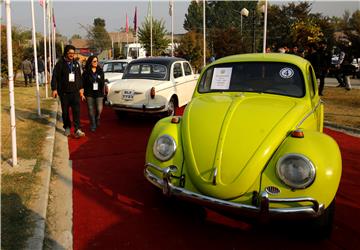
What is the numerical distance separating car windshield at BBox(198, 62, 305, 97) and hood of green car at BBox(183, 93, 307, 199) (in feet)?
1.41

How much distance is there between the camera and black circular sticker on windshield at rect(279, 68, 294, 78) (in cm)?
500

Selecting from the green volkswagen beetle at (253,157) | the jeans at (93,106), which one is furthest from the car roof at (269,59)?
the jeans at (93,106)

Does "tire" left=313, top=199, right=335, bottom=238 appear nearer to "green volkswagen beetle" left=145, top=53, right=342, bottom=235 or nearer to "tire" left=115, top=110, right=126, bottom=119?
"green volkswagen beetle" left=145, top=53, right=342, bottom=235

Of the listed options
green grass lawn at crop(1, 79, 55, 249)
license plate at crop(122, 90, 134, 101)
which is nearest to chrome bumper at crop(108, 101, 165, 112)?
license plate at crop(122, 90, 134, 101)

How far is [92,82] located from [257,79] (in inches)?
181

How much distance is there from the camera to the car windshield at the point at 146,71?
32.4ft

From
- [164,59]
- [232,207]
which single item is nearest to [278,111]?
[232,207]

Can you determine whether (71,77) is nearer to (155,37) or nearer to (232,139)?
(232,139)

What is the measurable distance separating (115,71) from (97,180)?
10091 mm

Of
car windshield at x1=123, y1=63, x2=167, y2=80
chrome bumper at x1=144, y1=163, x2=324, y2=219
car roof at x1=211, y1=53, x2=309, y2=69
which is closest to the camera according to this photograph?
chrome bumper at x1=144, y1=163, x2=324, y2=219

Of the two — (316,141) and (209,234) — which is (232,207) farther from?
(316,141)

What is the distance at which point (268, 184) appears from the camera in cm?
352

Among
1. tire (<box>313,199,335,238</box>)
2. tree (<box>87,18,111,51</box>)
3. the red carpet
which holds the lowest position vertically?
the red carpet

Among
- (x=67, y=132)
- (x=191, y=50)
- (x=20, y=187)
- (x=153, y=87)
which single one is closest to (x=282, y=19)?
(x=191, y=50)
